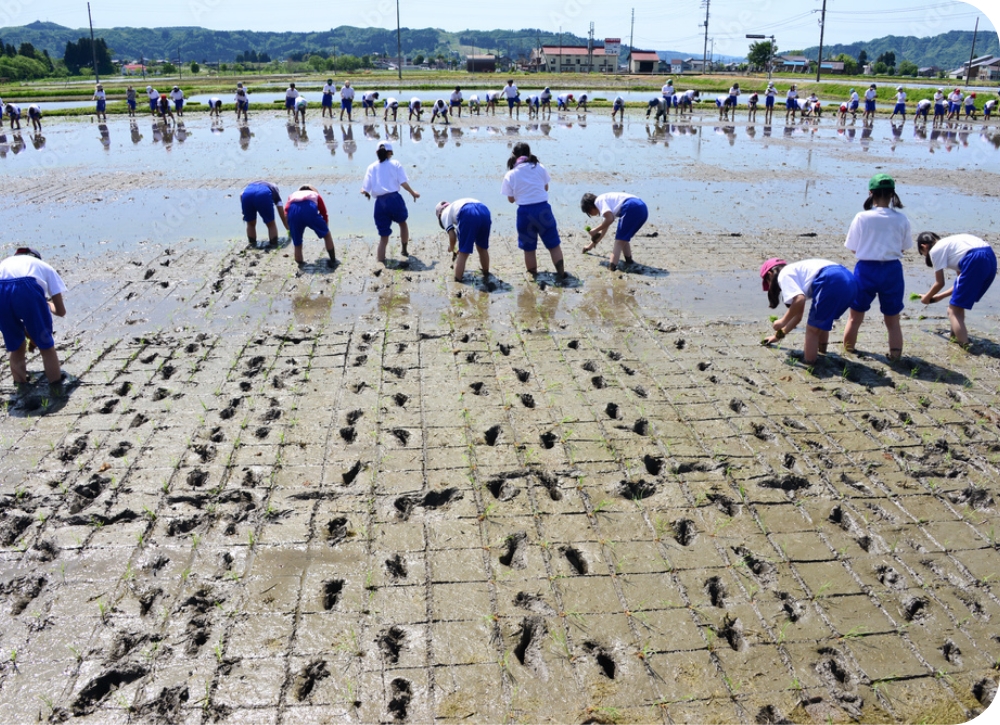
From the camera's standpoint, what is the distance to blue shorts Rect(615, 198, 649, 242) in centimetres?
953

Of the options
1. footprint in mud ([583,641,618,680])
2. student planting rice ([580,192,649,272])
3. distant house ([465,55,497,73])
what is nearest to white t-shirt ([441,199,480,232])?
student planting rice ([580,192,649,272])

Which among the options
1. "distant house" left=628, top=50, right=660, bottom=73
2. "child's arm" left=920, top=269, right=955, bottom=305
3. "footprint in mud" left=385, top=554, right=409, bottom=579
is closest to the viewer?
"footprint in mud" left=385, top=554, right=409, bottom=579

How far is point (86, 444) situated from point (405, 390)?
247 cm

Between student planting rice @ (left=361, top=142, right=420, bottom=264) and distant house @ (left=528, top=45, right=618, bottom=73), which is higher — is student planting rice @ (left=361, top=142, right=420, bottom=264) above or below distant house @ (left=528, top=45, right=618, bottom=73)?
below

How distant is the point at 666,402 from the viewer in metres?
5.99

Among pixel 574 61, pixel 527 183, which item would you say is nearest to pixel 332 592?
pixel 527 183

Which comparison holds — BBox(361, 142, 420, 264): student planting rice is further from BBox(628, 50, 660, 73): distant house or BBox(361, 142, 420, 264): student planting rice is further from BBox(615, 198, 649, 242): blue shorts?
BBox(628, 50, 660, 73): distant house

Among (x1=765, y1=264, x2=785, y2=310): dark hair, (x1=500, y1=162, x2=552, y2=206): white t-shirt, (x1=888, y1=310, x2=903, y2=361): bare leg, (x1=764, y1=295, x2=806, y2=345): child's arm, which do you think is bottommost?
(x1=888, y1=310, x2=903, y2=361): bare leg

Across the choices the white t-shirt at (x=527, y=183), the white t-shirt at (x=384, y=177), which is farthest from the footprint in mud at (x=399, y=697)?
the white t-shirt at (x=384, y=177)

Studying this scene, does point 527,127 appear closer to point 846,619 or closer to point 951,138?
point 951,138

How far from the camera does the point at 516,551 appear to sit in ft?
13.7

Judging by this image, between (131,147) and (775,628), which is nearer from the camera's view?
(775,628)

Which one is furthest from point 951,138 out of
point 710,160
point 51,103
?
point 51,103

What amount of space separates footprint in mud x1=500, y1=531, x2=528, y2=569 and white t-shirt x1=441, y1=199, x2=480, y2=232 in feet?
18.1
